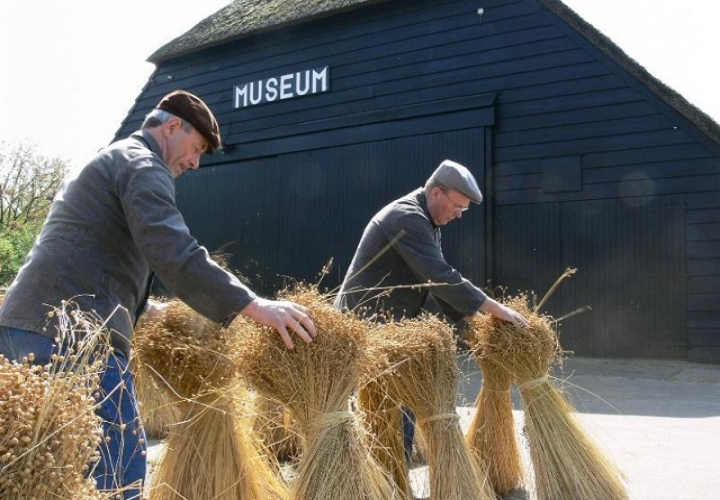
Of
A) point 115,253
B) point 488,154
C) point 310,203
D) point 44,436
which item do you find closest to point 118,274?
point 115,253

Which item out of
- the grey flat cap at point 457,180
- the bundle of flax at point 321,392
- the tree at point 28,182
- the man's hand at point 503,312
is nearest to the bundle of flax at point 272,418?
the bundle of flax at point 321,392

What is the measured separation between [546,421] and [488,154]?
7571 millimetres

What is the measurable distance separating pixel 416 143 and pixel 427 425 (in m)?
8.55

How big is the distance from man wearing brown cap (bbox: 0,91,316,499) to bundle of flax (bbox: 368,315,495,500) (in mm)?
851

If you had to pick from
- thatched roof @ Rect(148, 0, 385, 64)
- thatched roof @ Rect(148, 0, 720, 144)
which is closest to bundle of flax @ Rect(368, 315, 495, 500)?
thatched roof @ Rect(148, 0, 720, 144)

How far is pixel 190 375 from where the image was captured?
2439 mm

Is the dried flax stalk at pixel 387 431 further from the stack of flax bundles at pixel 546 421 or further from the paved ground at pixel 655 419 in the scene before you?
the stack of flax bundles at pixel 546 421

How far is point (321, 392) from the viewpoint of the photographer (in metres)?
2.26

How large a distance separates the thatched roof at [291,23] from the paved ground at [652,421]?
10.6 feet

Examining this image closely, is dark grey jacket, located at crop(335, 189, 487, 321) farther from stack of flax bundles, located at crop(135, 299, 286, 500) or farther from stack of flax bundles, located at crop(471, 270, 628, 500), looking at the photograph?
stack of flax bundles, located at crop(135, 299, 286, 500)

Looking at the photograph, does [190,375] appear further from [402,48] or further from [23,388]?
[402,48]

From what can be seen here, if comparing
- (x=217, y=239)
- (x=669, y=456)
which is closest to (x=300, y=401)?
(x=669, y=456)

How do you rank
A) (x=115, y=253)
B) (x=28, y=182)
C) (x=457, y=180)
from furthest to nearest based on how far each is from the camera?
1. (x=28, y=182)
2. (x=457, y=180)
3. (x=115, y=253)

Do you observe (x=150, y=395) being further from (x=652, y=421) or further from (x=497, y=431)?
(x=652, y=421)
